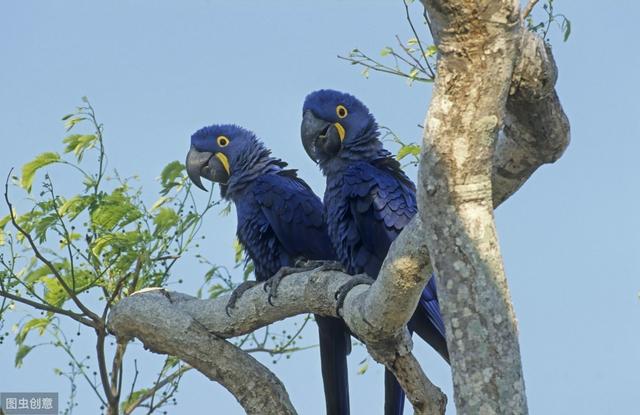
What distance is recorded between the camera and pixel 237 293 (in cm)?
440

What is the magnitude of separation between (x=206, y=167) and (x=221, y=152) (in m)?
0.10

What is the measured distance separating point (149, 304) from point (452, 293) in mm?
2080

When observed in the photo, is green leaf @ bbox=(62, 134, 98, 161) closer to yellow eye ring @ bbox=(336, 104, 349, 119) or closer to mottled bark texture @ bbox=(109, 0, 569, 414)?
yellow eye ring @ bbox=(336, 104, 349, 119)

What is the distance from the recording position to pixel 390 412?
13.5ft

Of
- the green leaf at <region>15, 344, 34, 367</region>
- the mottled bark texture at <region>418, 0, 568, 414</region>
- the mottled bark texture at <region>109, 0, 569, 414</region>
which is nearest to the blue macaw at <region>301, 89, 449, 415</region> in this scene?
the mottled bark texture at <region>109, 0, 569, 414</region>

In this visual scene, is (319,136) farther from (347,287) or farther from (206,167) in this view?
(347,287)

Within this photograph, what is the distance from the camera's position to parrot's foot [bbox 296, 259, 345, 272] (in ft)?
13.7

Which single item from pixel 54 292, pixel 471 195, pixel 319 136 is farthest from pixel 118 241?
pixel 471 195

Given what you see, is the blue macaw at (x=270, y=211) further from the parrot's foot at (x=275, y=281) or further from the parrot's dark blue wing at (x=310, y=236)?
the parrot's foot at (x=275, y=281)

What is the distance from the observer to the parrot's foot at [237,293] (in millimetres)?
4309

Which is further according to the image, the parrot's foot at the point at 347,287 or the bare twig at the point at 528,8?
the parrot's foot at the point at 347,287

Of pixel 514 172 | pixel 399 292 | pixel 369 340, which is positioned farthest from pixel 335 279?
pixel 514 172

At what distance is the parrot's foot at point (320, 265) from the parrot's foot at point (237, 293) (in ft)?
0.69

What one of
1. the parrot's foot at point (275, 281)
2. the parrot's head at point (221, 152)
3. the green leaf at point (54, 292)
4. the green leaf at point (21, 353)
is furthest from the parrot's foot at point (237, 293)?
the green leaf at point (21, 353)
